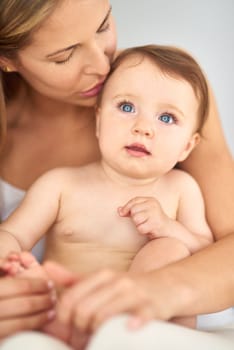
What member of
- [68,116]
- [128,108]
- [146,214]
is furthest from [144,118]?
[68,116]

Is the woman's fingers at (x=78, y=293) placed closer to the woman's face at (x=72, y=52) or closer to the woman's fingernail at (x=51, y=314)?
the woman's fingernail at (x=51, y=314)

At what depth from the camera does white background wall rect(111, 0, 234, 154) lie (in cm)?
104

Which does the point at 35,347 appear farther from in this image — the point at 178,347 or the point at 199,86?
the point at 199,86

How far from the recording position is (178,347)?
63 centimetres

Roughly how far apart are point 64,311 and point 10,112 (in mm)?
536

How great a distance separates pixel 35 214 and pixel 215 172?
11.9 inches

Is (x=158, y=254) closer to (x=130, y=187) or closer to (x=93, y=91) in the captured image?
(x=130, y=187)

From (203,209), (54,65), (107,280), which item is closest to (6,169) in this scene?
(54,65)

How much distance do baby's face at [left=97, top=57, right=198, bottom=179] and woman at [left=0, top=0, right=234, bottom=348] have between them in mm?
51

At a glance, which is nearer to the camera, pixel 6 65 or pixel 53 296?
pixel 53 296

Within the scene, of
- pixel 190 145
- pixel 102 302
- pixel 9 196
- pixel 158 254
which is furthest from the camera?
pixel 9 196

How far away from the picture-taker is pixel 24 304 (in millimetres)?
692

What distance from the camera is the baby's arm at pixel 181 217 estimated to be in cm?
85

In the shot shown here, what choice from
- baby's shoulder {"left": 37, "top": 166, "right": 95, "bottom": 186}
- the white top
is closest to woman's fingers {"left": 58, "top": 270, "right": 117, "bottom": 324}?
baby's shoulder {"left": 37, "top": 166, "right": 95, "bottom": 186}
